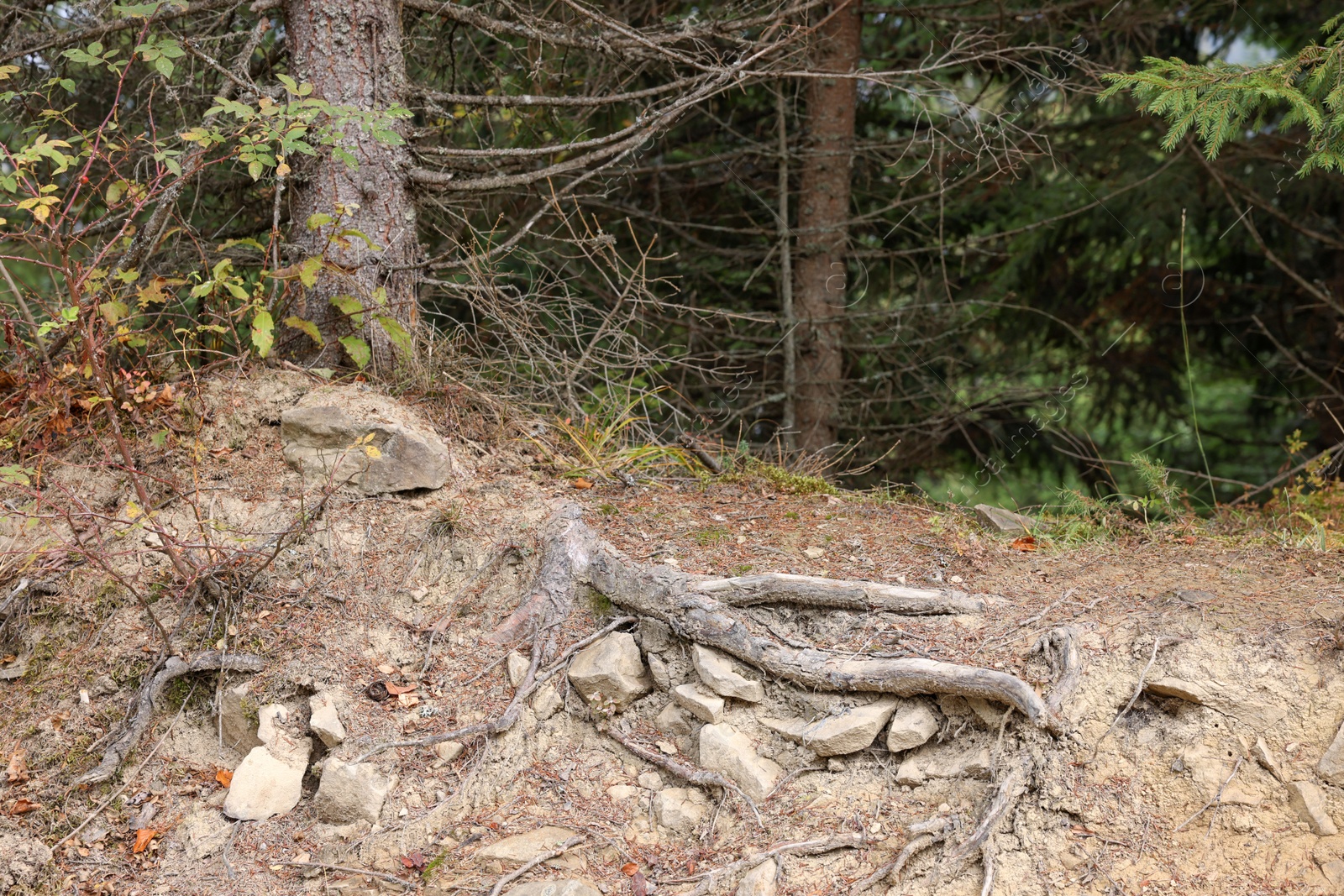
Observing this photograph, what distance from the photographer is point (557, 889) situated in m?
3.18

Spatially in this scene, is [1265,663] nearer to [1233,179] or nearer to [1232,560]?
[1232,560]

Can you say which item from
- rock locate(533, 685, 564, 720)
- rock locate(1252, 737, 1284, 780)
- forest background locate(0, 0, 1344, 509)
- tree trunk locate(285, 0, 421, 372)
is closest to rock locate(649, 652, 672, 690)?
rock locate(533, 685, 564, 720)

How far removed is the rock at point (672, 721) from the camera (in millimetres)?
3771

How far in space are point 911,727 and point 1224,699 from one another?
102 centimetres

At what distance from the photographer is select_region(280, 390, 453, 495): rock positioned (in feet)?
15.2

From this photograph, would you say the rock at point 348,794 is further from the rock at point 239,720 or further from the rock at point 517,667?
the rock at point 517,667

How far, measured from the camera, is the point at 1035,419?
8852 millimetres

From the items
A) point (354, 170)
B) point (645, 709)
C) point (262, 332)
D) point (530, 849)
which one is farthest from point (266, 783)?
point (354, 170)

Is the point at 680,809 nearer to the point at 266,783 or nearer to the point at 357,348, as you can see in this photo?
the point at 266,783

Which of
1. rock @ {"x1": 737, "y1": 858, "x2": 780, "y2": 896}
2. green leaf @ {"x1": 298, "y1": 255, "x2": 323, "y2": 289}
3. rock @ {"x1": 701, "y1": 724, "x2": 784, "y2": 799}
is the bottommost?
rock @ {"x1": 737, "y1": 858, "x2": 780, "y2": 896}

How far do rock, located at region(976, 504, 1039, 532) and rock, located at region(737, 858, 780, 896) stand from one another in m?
2.28

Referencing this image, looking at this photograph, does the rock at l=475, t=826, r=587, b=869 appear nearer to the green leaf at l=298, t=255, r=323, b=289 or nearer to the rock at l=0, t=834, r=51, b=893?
the rock at l=0, t=834, r=51, b=893

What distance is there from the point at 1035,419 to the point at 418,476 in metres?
6.10

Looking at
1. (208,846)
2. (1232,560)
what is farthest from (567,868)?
(1232,560)
